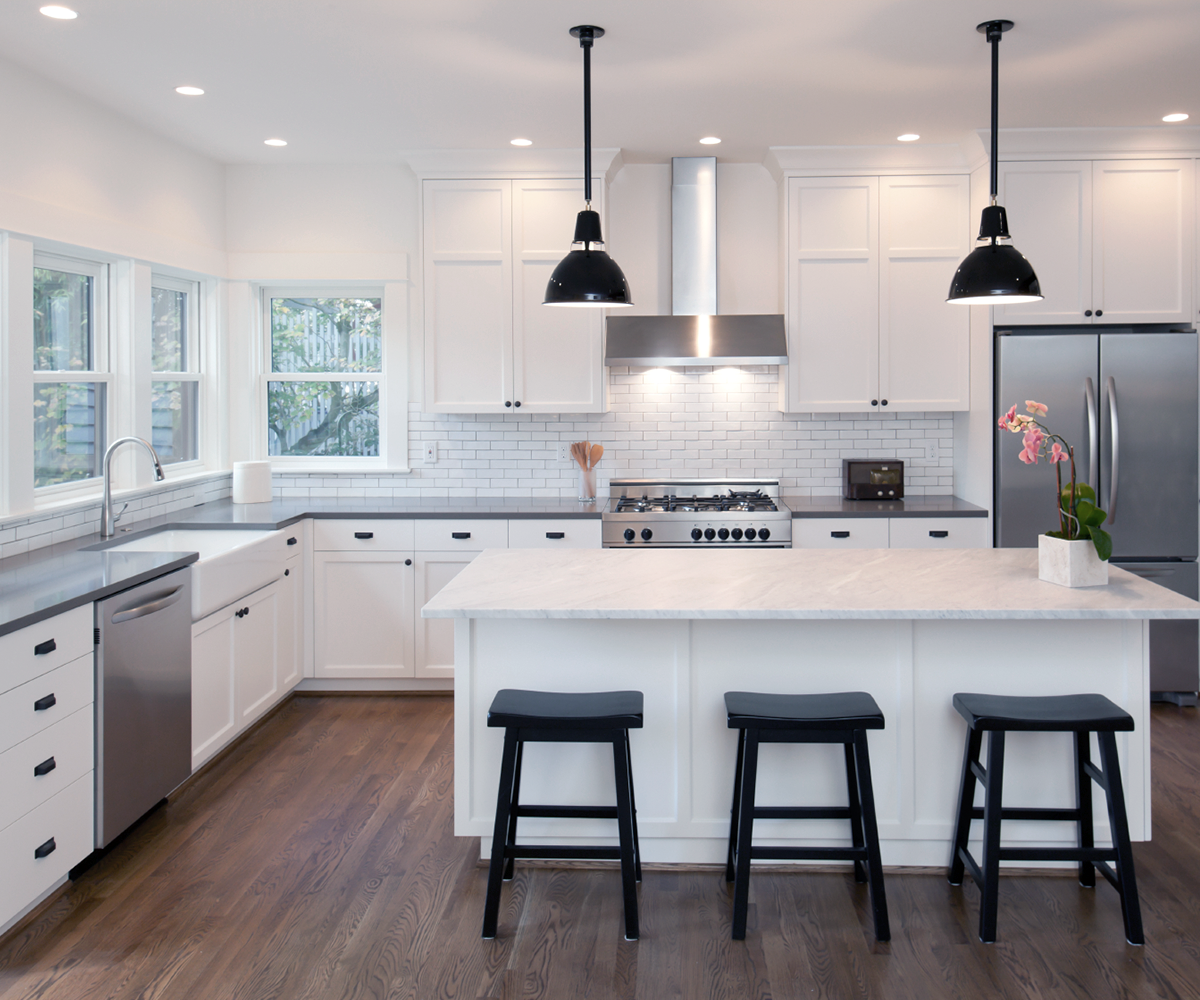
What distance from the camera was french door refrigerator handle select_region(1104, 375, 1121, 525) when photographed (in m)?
4.59

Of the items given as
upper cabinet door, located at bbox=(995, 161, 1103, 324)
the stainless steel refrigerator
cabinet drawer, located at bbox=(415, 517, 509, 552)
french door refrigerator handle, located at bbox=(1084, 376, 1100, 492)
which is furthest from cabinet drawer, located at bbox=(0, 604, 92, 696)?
french door refrigerator handle, located at bbox=(1084, 376, 1100, 492)

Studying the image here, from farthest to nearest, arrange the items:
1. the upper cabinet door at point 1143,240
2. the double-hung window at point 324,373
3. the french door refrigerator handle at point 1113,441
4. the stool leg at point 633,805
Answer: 1. the double-hung window at point 324,373
2. the upper cabinet door at point 1143,240
3. the french door refrigerator handle at point 1113,441
4. the stool leg at point 633,805

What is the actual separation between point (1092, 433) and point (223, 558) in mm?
3930

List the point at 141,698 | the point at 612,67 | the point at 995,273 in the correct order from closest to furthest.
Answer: the point at 995,273, the point at 141,698, the point at 612,67

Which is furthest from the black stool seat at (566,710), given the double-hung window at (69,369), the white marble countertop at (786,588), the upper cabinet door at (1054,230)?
the upper cabinet door at (1054,230)

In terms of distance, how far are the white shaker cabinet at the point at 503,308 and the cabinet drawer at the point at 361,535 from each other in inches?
26.8

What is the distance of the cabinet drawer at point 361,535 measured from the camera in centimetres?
486

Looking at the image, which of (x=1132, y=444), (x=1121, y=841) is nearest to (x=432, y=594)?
(x=1121, y=841)

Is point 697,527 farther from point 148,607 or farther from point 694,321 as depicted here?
point 148,607

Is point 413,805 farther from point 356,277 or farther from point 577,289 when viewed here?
point 356,277

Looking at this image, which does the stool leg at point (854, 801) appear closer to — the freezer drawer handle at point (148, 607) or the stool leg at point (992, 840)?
the stool leg at point (992, 840)

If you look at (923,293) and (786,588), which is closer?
(786,588)

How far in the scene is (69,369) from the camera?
163 inches

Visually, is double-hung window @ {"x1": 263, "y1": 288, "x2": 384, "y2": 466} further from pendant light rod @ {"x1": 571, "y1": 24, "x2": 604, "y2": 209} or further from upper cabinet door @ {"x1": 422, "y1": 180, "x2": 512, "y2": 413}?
pendant light rod @ {"x1": 571, "y1": 24, "x2": 604, "y2": 209}
